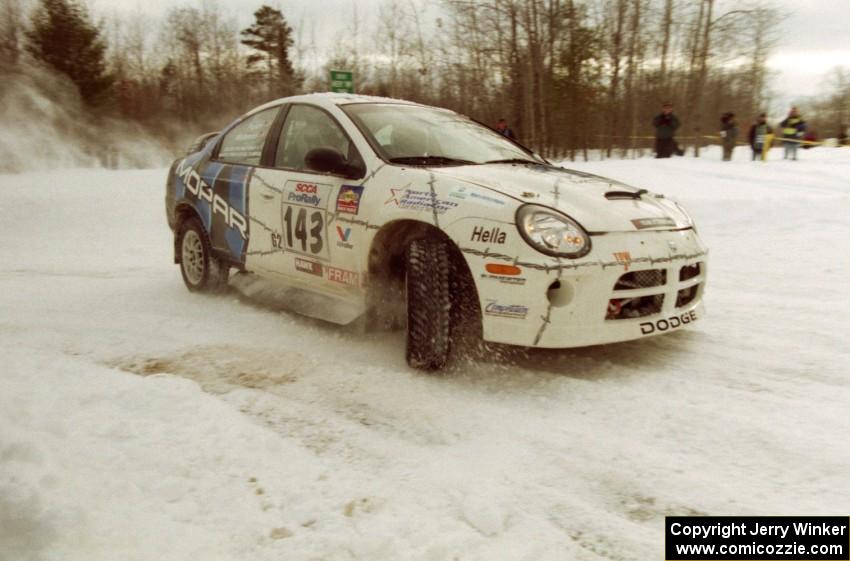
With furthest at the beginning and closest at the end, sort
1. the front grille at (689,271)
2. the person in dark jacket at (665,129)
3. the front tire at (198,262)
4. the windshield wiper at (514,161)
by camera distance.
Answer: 1. the person in dark jacket at (665,129)
2. the front tire at (198,262)
3. the windshield wiper at (514,161)
4. the front grille at (689,271)

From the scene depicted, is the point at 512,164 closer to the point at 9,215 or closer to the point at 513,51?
the point at 9,215

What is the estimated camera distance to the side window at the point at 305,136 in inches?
167

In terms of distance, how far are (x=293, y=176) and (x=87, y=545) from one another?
291 centimetres

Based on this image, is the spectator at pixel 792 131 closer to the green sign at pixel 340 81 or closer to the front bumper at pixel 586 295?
the green sign at pixel 340 81

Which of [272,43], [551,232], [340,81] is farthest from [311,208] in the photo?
[272,43]

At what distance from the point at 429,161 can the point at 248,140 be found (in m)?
1.80

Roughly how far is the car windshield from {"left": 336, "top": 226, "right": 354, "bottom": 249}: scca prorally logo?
0.50 metres

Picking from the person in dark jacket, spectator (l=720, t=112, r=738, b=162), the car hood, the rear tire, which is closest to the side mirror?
the car hood

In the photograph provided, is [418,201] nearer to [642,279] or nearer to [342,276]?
[342,276]

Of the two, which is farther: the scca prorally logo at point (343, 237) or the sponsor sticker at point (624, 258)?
the scca prorally logo at point (343, 237)

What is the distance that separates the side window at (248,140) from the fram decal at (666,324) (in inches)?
117

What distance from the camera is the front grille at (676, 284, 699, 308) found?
3.65 meters

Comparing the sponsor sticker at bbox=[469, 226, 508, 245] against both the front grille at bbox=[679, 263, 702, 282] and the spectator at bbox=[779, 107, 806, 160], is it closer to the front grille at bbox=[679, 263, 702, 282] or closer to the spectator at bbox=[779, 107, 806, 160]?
the front grille at bbox=[679, 263, 702, 282]

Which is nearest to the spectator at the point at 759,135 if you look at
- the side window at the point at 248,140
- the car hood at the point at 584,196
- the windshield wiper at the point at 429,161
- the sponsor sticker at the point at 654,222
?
the car hood at the point at 584,196
